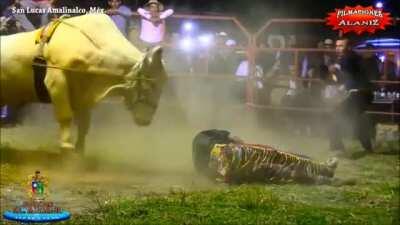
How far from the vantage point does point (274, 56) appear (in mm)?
A: 6070

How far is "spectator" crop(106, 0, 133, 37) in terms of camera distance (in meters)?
4.60

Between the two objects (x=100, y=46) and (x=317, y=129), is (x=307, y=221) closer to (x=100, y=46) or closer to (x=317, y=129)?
(x=317, y=129)

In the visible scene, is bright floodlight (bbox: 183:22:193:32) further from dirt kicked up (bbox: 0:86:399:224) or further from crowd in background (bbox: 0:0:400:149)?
dirt kicked up (bbox: 0:86:399:224)

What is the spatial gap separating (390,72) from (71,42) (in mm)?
2698

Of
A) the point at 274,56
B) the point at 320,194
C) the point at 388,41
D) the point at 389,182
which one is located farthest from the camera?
the point at 389,182

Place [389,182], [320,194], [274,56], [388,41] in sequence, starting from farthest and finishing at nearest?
[389,182]
[320,194]
[274,56]
[388,41]

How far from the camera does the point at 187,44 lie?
17.9ft

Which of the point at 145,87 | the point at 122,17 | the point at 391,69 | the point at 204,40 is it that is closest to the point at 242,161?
the point at 145,87

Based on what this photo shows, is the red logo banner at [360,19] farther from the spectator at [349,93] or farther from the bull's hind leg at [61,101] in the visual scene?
the bull's hind leg at [61,101]

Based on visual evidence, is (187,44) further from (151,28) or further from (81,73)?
(81,73)

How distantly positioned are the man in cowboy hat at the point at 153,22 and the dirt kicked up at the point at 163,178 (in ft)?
2.04

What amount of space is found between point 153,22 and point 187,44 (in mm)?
500

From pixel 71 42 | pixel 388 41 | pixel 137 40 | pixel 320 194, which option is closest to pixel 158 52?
pixel 137 40

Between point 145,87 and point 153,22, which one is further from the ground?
point 153,22
